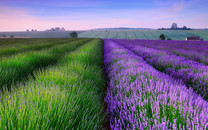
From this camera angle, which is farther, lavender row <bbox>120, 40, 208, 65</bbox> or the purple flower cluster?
lavender row <bbox>120, 40, 208, 65</bbox>

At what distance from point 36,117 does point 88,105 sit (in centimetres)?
66

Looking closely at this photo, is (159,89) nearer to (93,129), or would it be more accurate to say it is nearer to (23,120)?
(93,129)

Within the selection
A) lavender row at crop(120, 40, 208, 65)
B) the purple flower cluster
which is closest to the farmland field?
the purple flower cluster

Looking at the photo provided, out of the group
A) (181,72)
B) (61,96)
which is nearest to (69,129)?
(61,96)

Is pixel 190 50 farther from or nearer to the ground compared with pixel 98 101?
farther from the ground

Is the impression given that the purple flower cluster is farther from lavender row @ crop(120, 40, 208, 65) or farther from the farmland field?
lavender row @ crop(120, 40, 208, 65)

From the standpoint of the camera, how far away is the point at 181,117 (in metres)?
1.26

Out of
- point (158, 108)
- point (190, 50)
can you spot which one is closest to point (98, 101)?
point (158, 108)

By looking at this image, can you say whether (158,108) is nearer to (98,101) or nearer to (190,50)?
(98,101)

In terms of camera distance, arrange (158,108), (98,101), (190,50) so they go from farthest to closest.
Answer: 1. (190,50)
2. (98,101)
3. (158,108)

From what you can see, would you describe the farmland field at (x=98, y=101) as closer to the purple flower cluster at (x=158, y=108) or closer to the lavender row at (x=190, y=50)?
the purple flower cluster at (x=158, y=108)

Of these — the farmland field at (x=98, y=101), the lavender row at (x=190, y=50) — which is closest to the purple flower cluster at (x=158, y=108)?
the farmland field at (x=98, y=101)

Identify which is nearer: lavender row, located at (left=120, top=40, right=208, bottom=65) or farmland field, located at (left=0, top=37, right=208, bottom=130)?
Result: farmland field, located at (left=0, top=37, right=208, bottom=130)

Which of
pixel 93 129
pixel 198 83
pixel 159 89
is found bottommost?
pixel 198 83
